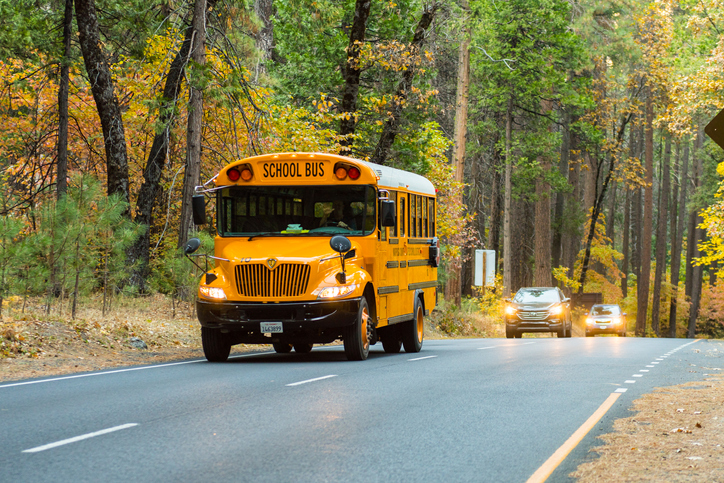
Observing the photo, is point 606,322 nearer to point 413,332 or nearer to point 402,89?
point 402,89

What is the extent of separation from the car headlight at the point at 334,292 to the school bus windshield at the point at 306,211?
4.26 feet

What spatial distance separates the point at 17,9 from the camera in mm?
23234

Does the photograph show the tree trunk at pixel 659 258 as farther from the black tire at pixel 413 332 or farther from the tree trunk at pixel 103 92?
the tree trunk at pixel 103 92

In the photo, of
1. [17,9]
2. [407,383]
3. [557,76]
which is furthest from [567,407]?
[557,76]

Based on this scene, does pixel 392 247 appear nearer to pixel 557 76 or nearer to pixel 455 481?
pixel 455 481

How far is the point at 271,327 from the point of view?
44.3ft

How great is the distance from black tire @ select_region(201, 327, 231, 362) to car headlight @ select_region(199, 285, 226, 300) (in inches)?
27.1

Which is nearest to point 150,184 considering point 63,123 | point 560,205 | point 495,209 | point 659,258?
point 63,123

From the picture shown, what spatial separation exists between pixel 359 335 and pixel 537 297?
1790 cm

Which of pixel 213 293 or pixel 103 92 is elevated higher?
pixel 103 92

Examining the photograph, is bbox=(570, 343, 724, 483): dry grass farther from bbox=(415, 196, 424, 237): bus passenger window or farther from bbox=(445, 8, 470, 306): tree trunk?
bbox=(445, 8, 470, 306): tree trunk

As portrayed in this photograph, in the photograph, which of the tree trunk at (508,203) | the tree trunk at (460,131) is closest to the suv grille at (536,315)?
the tree trunk at (460,131)

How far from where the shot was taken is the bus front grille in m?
13.6

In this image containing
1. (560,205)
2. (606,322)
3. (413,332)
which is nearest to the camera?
(413,332)
